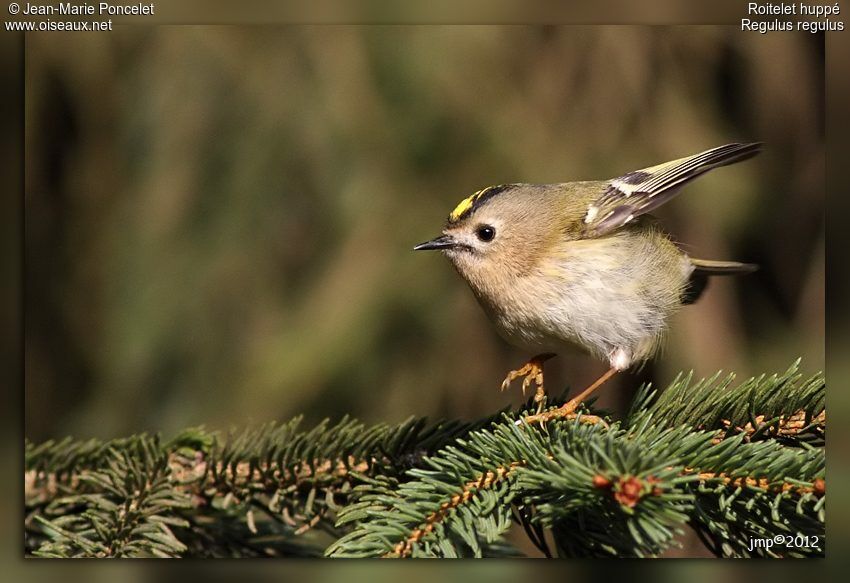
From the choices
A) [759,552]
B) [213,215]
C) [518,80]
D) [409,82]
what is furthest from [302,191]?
[759,552]

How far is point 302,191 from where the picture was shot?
2.25m

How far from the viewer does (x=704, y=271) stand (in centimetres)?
193

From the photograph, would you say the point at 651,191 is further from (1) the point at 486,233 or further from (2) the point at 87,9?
(2) the point at 87,9

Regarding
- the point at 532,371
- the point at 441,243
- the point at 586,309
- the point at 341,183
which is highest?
the point at 341,183

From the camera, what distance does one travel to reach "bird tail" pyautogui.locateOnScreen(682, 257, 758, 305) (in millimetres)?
1913

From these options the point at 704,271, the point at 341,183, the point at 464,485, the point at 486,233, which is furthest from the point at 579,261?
the point at 341,183

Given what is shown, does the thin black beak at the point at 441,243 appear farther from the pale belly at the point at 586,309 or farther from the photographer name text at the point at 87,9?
the photographer name text at the point at 87,9

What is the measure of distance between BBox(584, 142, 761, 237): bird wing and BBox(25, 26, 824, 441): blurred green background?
0.39 meters

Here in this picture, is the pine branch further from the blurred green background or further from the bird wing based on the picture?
the blurred green background

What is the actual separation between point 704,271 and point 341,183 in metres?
0.92

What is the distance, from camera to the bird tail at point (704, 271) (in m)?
1.91

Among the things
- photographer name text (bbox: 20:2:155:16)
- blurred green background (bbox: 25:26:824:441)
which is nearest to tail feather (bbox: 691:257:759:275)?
blurred green background (bbox: 25:26:824:441)

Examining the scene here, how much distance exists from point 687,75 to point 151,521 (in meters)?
1.66

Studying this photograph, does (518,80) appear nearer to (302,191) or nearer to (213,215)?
(302,191)
